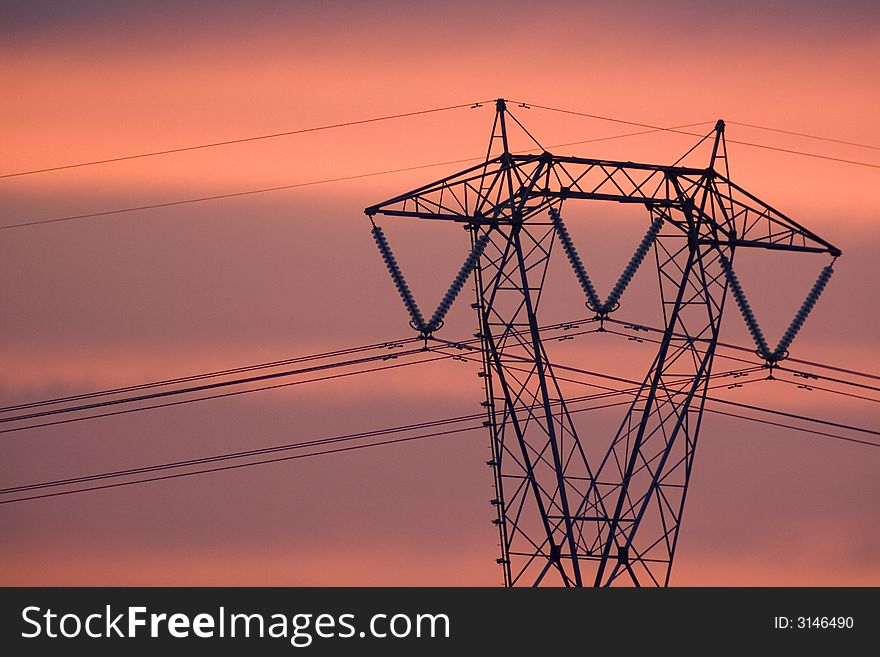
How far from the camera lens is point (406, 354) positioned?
97.2m

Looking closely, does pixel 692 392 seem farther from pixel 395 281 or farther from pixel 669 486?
pixel 395 281

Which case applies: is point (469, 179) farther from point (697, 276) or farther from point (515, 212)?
point (697, 276)

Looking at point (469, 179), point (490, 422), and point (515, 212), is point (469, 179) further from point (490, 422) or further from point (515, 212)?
point (490, 422)

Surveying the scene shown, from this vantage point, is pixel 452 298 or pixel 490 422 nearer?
pixel 452 298

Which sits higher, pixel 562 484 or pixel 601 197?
pixel 601 197

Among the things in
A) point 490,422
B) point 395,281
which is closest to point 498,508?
point 490,422

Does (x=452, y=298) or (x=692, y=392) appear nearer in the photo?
(x=452, y=298)

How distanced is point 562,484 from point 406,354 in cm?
607

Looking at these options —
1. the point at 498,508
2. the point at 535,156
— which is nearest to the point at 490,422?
the point at 498,508

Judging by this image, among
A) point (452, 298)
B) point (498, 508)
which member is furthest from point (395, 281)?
point (498, 508)

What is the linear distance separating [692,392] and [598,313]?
17.2ft

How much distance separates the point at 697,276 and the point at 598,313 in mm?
5366

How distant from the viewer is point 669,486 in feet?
328

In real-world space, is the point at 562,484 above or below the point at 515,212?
below
